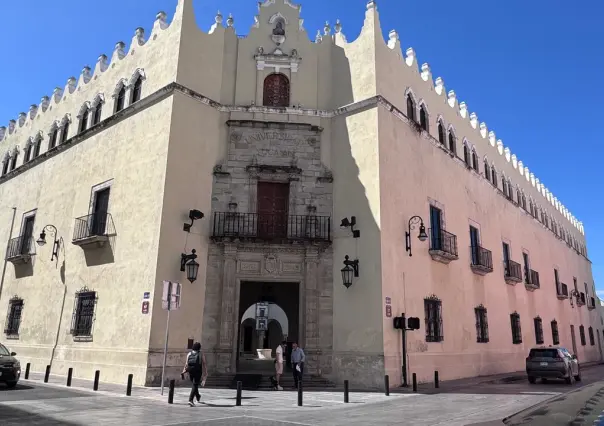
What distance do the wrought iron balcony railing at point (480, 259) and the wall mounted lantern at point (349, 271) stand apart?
26.5 ft

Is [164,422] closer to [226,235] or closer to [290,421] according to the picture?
[290,421]

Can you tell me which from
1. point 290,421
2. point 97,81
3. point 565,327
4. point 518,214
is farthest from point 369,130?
point 565,327

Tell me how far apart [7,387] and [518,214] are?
27.3 m

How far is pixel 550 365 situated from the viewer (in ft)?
61.5

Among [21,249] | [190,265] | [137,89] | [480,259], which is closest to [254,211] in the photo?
[190,265]

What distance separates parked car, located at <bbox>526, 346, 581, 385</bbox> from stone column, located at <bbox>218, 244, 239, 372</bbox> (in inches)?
463

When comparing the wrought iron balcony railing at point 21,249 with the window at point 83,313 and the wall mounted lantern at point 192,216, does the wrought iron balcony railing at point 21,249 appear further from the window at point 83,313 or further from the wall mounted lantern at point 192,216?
the wall mounted lantern at point 192,216

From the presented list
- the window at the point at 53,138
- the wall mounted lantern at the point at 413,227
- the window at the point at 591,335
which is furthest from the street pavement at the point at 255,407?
the window at the point at 591,335

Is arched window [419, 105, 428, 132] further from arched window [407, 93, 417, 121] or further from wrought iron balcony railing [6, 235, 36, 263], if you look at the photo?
wrought iron balcony railing [6, 235, 36, 263]

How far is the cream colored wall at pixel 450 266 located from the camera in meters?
16.8

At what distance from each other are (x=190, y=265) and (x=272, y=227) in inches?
124

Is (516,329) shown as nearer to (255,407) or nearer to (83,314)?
(255,407)

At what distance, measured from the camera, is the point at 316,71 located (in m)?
18.9

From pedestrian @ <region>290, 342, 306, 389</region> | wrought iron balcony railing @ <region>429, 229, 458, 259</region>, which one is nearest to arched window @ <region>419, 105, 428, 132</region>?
wrought iron balcony railing @ <region>429, 229, 458, 259</region>
